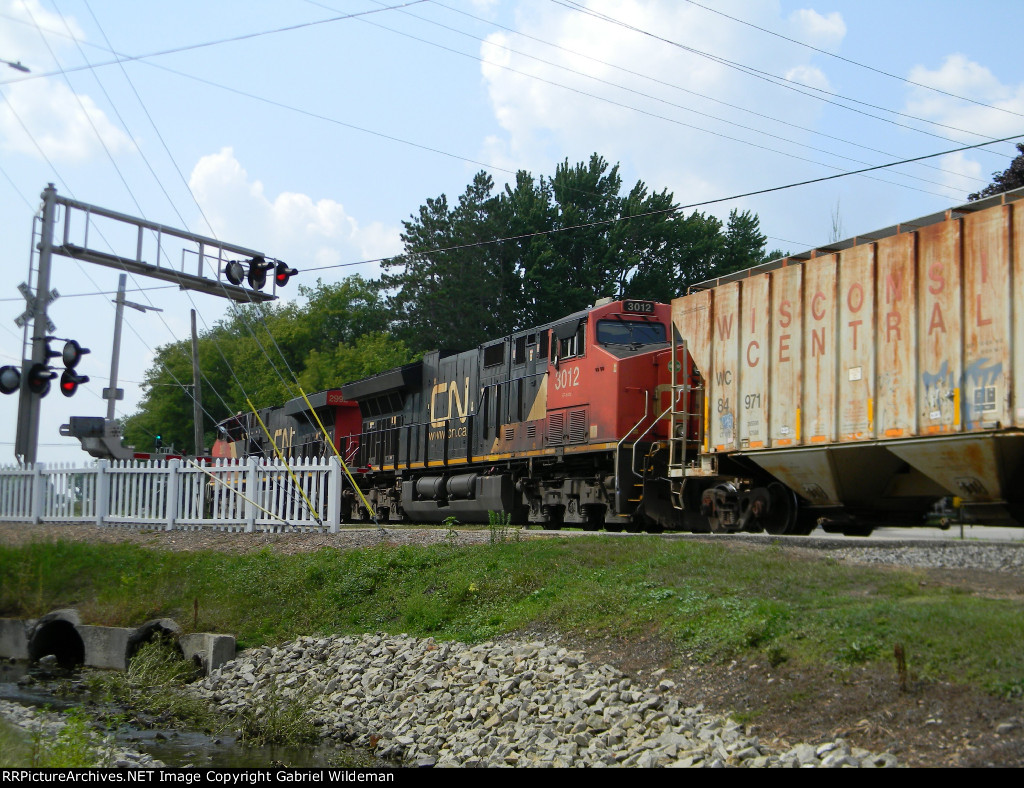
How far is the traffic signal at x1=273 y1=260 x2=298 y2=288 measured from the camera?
2156cm

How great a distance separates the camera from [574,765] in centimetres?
691

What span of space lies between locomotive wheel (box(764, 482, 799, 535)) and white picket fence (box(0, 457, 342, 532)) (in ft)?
25.3

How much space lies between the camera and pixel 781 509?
13.2 m

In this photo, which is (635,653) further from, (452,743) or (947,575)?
(947,575)

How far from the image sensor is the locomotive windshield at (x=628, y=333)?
→ 55.3ft

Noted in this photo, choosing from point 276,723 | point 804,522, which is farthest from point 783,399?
point 276,723

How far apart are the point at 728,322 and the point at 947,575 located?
626 centimetres

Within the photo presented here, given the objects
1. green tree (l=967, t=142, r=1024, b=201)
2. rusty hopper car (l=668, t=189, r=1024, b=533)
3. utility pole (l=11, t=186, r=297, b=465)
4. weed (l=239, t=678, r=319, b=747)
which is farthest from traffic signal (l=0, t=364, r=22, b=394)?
green tree (l=967, t=142, r=1024, b=201)

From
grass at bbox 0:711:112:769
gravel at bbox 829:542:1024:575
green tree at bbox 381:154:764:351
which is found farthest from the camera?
green tree at bbox 381:154:764:351

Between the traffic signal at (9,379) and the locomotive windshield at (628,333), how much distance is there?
10999 mm

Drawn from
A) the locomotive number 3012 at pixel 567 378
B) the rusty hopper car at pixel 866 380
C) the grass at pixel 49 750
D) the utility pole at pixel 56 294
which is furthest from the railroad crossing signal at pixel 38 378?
the rusty hopper car at pixel 866 380

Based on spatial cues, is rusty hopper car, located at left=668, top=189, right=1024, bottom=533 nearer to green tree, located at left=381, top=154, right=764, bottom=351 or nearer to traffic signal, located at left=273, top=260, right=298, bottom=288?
traffic signal, located at left=273, top=260, right=298, bottom=288

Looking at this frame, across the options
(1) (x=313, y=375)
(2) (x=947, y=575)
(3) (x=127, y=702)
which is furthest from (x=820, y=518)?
(1) (x=313, y=375)

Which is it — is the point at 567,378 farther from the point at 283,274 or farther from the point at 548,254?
the point at 548,254
